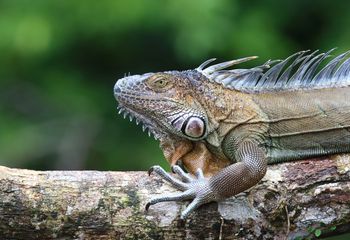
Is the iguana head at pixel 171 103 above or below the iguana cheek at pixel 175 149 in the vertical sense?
above

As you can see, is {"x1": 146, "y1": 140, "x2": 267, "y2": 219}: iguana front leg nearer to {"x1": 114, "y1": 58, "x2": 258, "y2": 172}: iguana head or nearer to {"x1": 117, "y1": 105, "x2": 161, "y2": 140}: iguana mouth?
{"x1": 114, "y1": 58, "x2": 258, "y2": 172}: iguana head

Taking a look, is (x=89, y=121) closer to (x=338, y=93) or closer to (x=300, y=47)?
(x=300, y=47)

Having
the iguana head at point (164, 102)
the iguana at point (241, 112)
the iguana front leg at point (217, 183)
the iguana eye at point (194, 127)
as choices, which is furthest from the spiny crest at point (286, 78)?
the iguana front leg at point (217, 183)

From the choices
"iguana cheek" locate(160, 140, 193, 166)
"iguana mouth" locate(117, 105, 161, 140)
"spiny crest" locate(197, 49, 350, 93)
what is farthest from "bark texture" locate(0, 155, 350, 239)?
"spiny crest" locate(197, 49, 350, 93)

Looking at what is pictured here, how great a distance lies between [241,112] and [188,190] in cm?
92

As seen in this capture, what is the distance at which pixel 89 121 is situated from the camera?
10109 millimetres

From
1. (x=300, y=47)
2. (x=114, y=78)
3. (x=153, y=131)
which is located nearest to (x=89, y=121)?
(x=114, y=78)

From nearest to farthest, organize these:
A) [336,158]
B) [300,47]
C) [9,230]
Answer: [9,230]
[336,158]
[300,47]

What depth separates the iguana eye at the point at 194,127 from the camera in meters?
5.88

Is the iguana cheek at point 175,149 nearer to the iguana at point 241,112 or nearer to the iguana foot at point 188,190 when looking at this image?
the iguana at point 241,112

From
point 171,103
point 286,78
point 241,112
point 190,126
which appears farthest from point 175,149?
point 286,78

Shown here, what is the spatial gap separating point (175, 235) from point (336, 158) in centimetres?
130

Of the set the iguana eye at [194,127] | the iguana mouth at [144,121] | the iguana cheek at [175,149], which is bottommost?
the iguana cheek at [175,149]

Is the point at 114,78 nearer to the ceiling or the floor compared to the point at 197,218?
nearer to the ceiling
